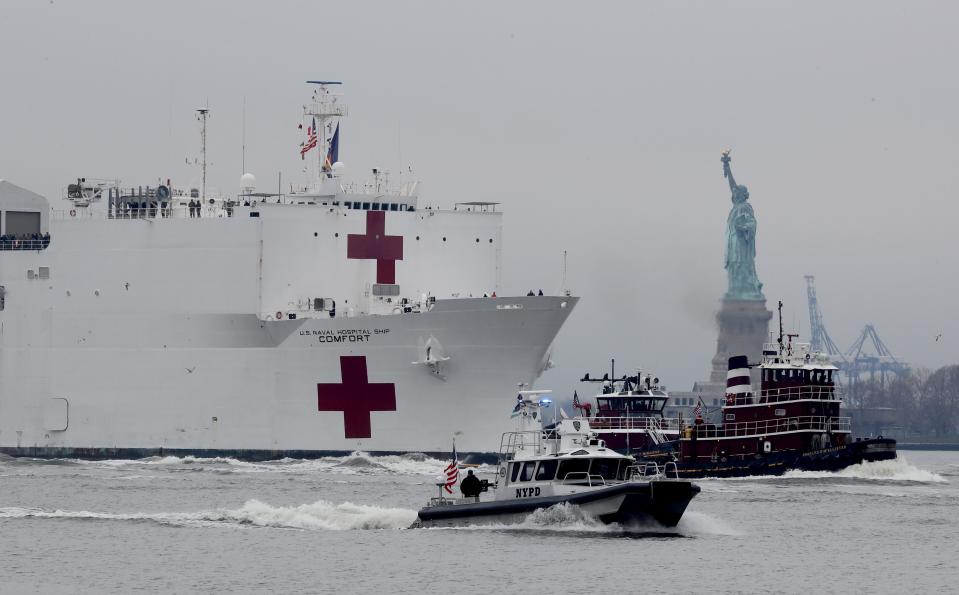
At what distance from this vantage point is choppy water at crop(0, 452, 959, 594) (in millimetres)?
26719

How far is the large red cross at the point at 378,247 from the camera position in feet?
164

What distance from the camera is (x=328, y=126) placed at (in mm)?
53938

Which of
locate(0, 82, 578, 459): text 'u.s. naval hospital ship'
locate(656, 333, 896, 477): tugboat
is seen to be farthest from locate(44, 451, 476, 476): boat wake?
locate(656, 333, 896, 477): tugboat

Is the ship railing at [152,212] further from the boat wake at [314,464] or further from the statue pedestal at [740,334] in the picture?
the statue pedestal at [740,334]

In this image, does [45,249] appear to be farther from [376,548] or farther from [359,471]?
[376,548]

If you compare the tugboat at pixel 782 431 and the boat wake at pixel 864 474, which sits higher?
the tugboat at pixel 782 431

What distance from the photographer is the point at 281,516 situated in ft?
111

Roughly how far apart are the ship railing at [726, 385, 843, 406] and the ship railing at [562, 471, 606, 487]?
16744 mm

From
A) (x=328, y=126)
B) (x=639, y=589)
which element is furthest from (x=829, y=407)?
(x=639, y=589)

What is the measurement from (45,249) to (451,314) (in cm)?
1236

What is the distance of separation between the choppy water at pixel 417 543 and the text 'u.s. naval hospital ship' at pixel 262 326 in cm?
539

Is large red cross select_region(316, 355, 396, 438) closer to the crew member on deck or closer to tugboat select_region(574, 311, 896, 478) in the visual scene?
tugboat select_region(574, 311, 896, 478)

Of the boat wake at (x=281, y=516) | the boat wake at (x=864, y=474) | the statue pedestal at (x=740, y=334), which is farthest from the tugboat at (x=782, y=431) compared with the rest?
the statue pedestal at (x=740, y=334)

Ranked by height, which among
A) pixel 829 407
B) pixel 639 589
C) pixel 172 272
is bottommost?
pixel 639 589
